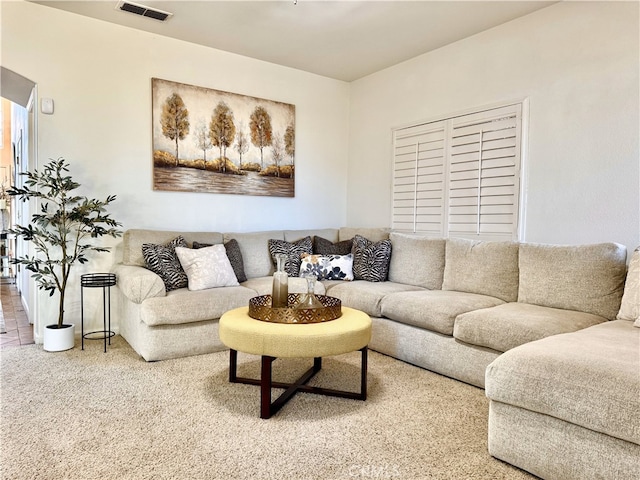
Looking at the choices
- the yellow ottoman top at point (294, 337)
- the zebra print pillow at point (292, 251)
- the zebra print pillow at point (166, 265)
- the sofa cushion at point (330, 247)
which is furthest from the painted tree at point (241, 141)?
the yellow ottoman top at point (294, 337)

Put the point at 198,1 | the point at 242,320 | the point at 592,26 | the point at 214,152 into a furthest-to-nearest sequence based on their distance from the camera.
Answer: the point at 214,152, the point at 198,1, the point at 592,26, the point at 242,320

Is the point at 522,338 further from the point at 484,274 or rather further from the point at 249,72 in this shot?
the point at 249,72

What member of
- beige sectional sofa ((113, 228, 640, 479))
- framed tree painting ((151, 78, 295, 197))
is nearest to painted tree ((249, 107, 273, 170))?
framed tree painting ((151, 78, 295, 197))

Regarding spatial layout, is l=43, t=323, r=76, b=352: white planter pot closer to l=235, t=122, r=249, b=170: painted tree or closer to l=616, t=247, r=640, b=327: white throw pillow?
l=235, t=122, r=249, b=170: painted tree

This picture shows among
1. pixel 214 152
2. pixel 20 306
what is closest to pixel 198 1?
pixel 214 152

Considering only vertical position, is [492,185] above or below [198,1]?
below

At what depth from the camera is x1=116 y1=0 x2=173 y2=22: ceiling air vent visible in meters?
3.26

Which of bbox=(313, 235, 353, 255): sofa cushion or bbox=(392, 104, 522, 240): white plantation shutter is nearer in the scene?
bbox=(392, 104, 522, 240): white plantation shutter

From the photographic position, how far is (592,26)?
9.80 feet

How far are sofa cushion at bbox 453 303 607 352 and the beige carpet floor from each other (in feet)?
1.08

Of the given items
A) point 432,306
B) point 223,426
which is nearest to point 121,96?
point 223,426

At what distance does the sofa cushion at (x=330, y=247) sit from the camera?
4.14 metres

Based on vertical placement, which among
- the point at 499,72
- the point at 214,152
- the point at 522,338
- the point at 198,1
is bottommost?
the point at 522,338

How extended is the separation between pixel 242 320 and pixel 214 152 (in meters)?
2.33
